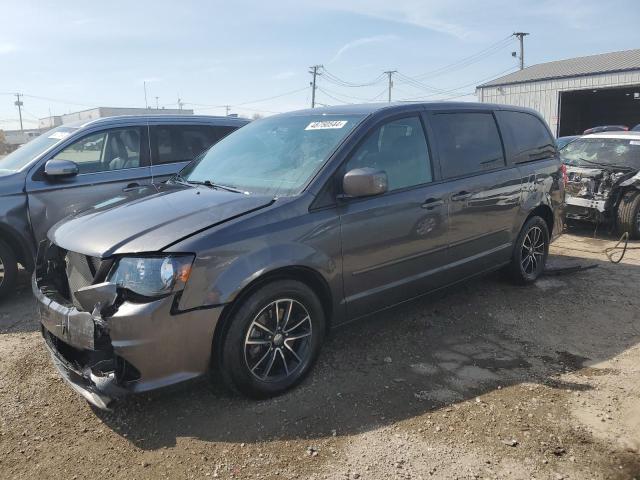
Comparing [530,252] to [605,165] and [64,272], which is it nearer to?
[605,165]

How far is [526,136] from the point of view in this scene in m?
5.25

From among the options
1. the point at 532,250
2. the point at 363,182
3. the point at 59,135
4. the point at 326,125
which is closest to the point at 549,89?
the point at 532,250

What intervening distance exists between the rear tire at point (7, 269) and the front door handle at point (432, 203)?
161 inches

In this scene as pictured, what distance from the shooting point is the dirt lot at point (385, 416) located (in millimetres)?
2615

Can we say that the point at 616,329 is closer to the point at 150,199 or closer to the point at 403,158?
the point at 403,158

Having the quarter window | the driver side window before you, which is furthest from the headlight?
the driver side window

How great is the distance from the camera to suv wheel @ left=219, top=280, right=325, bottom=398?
9.70 ft

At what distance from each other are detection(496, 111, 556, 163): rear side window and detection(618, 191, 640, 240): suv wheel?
9.69 ft

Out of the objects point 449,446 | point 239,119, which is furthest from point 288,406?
point 239,119

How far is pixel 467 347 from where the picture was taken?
3.99m

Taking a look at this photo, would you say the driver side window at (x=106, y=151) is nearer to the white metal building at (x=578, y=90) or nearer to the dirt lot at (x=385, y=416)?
the dirt lot at (x=385, y=416)

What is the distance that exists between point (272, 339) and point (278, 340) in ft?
0.16

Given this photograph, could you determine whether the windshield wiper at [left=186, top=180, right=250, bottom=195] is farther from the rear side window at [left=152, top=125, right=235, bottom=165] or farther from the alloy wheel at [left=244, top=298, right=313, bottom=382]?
the rear side window at [left=152, top=125, right=235, bottom=165]

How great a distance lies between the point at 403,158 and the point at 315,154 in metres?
0.76
